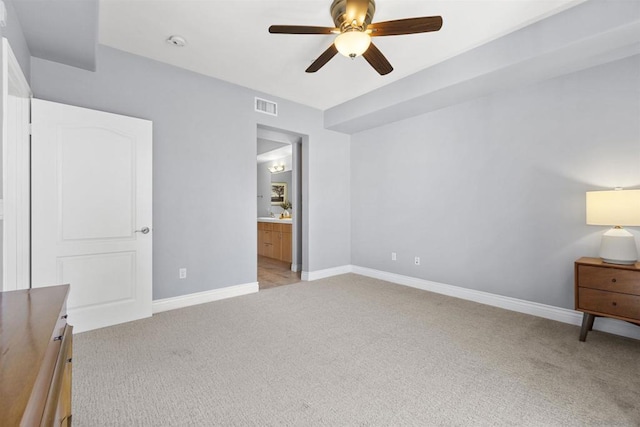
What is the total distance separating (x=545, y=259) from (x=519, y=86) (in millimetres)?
1871

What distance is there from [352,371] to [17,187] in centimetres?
296

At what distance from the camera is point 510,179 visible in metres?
3.33

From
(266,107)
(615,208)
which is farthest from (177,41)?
(615,208)

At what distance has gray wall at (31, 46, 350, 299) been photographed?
2.91 meters

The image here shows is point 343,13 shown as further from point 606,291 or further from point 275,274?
point 275,274

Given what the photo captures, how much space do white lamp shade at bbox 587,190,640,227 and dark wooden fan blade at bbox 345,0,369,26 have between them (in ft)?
7.74

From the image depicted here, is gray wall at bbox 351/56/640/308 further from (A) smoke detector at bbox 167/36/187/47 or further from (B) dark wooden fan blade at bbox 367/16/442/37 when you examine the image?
(A) smoke detector at bbox 167/36/187/47

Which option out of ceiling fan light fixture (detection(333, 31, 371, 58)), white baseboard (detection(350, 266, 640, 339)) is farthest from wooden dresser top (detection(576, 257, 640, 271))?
ceiling fan light fixture (detection(333, 31, 371, 58))

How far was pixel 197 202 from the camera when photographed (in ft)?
11.4

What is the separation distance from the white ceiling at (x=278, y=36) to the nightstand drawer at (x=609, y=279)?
2139mm

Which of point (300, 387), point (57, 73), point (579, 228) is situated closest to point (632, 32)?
point (579, 228)

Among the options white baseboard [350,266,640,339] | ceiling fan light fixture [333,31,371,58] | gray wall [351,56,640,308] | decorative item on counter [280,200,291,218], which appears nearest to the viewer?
ceiling fan light fixture [333,31,371,58]

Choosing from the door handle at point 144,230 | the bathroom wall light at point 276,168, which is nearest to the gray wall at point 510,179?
the door handle at point 144,230

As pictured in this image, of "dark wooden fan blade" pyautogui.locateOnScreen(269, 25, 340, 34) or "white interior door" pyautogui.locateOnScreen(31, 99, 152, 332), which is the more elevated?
"dark wooden fan blade" pyautogui.locateOnScreen(269, 25, 340, 34)
